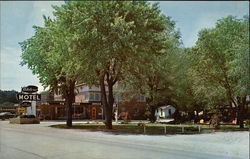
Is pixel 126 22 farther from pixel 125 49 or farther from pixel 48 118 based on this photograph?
pixel 48 118

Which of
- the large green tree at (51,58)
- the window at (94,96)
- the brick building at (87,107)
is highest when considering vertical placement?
the large green tree at (51,58)

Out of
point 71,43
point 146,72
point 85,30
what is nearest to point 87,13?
point 85,30

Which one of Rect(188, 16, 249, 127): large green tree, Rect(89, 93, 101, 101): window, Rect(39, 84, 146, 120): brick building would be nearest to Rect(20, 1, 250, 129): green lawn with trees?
Rect(188, 16, 249, 127): large green tree

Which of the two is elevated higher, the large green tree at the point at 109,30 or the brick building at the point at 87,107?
the large green tree at the point at 109,30

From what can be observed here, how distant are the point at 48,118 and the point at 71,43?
31.6 m

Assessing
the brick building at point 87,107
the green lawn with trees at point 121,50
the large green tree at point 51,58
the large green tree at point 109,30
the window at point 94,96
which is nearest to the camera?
the large green tree at point 109,30

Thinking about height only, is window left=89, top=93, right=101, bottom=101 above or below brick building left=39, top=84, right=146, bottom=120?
above

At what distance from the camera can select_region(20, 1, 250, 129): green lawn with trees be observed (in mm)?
18766

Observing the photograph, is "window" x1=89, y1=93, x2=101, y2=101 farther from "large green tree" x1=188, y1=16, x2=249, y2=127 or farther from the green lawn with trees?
"large green tree" x1=188, y1=16, x2=249, y2=127

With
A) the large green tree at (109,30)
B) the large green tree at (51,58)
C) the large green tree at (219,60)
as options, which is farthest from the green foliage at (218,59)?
the large green tree at (51,58)

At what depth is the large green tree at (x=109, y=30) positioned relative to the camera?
18.5m

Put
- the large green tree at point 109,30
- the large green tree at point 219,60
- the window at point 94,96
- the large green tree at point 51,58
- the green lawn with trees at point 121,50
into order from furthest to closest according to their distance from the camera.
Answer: the window at point 94,96, the large green tree at point 219,60, the large green tree at point 51,58, the green lawn with trees at point 121,50, the large green tree at point 109,30

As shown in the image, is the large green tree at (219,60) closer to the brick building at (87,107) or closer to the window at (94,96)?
the brick building at (87,107)

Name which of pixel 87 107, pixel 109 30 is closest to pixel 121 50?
pixel 109 30
